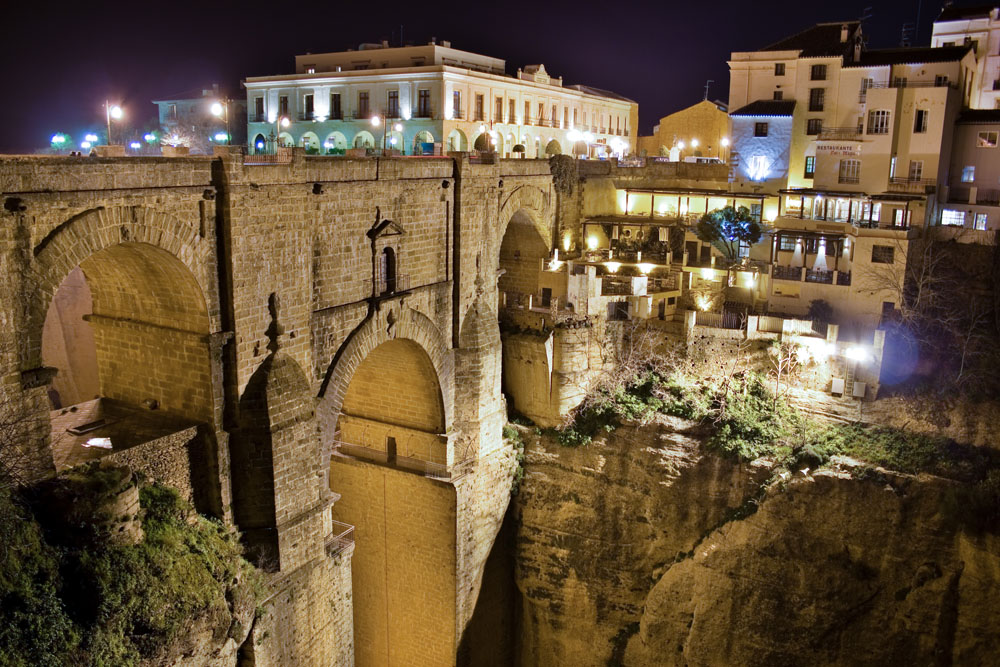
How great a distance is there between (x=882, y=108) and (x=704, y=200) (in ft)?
24.8

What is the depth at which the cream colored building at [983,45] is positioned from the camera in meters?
36.2

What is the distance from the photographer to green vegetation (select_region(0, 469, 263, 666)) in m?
12.0

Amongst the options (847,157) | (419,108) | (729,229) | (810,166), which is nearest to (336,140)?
(419,108)

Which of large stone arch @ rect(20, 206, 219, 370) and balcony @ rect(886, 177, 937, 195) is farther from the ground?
balcony @ rect(886, 177, 937, 195)

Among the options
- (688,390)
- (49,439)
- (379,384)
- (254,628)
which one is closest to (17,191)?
(49,439)

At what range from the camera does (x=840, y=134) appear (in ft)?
109

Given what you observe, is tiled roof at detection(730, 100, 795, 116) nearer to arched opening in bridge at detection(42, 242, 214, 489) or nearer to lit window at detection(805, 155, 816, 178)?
lit window at detection(805, 155, 816, 178)

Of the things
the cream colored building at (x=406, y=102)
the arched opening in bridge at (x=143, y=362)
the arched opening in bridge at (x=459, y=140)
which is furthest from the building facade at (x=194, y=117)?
the arched opening in bridge at (x=143, y=362)

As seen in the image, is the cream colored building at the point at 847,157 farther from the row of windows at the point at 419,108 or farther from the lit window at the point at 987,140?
the row of windows at the point at 419,108

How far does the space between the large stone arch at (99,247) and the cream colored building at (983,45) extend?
33.0 metres

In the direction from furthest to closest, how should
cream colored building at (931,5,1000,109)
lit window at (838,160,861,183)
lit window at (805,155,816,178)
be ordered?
cream colored building at (931,5,1000,109) → lit window at (805,155,816,178) → lit window at (838,160,861,183)

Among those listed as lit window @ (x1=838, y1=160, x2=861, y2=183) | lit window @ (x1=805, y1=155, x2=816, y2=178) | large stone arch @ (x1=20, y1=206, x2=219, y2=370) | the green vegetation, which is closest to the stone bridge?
large stone arch @ (x1=20, y1=206, x2=219, y2=370)

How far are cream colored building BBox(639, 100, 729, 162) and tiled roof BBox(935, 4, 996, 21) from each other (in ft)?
44.8

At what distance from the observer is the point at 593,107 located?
5575 cm
